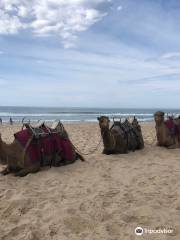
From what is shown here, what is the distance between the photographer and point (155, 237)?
399 centimetres

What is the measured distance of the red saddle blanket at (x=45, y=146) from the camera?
284 inches

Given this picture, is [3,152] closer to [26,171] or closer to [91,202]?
[26,171]

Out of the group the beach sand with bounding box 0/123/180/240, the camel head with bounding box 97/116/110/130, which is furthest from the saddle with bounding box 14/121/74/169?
the camel head with bounding box 97/116/110/130

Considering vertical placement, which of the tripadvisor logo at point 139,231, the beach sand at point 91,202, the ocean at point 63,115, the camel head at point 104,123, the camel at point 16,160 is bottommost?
the ocean at point 63,115

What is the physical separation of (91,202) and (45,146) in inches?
96.8

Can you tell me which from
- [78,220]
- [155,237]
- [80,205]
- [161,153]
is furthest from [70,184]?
[161,153]

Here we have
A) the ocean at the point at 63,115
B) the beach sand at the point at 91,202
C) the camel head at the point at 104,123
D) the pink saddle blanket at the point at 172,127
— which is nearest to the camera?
the beach sand at the point at 91,202

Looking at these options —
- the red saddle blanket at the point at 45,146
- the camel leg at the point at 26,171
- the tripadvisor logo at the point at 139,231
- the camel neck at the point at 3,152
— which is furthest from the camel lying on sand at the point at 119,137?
the tripadvisor logo at the point at 139,231

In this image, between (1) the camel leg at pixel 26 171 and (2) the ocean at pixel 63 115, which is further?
(2) the ocean at pixel 63 115

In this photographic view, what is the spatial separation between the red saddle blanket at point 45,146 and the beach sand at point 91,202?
300mm

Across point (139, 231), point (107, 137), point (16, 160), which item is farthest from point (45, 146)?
point (139, 231)

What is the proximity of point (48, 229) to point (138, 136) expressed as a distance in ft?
20.5

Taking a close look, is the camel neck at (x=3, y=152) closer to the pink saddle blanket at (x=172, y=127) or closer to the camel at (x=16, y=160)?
the camel at (x=16, y=160)

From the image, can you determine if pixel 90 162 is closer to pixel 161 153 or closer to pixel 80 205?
pixel 161 153
